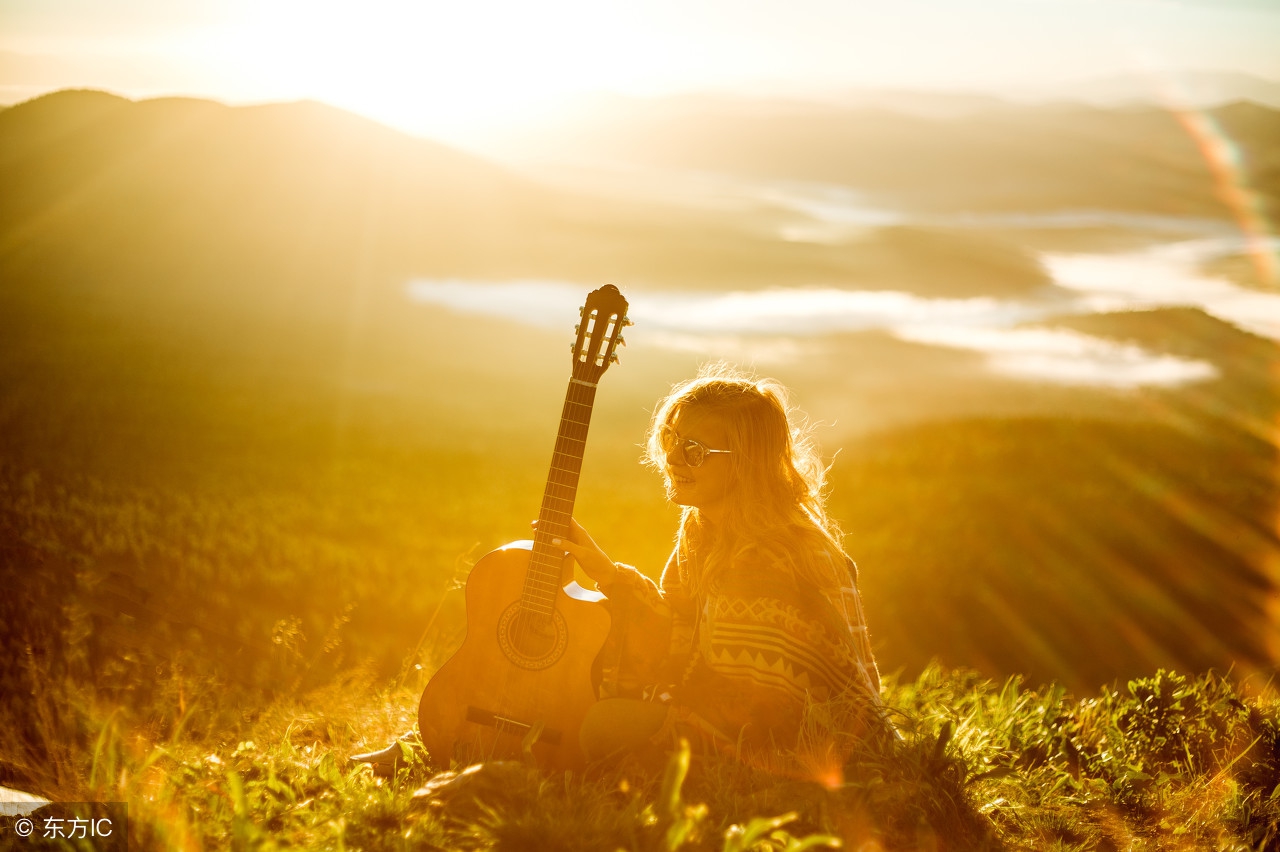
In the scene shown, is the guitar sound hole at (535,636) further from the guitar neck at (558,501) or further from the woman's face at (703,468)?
the woman's face at (703,468)

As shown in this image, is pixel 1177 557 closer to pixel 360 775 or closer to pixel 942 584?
pixel 942 584

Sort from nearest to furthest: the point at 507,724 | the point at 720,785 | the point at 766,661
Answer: the point at 720,785 < the point at 766,661 < the point at 507,724

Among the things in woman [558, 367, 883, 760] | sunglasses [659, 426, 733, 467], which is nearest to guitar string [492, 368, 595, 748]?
woman [558, 367, 883, 760]

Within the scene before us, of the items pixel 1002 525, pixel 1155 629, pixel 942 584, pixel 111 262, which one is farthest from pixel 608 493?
pixel 1155 629

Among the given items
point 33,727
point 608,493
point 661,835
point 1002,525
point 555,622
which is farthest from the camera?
point 1002,525

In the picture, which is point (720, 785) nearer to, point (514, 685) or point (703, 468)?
point (514, 685)

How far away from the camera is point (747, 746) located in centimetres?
360

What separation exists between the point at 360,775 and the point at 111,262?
1989 cm

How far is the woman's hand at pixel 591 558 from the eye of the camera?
3.91m

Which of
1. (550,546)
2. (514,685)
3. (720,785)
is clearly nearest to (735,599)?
(720,785)

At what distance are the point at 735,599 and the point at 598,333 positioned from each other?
1.46 meters

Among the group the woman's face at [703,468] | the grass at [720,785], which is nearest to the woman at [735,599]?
the woman's face at [703,468]

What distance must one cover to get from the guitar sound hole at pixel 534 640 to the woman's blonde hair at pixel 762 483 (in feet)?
2.44

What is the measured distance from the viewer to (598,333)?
4.07m
